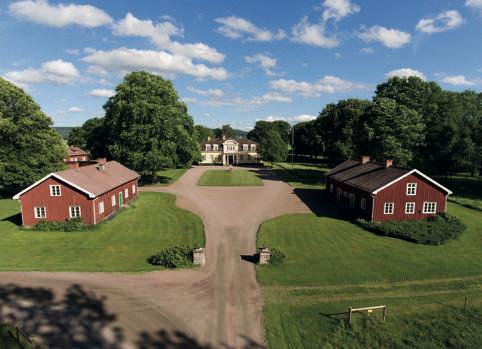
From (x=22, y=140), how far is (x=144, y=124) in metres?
16.9

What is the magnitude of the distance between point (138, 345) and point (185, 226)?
696 inches

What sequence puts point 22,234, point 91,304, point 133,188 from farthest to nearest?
point 133,188 < point 22,234 < point 91,304

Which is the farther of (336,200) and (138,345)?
(336,200)

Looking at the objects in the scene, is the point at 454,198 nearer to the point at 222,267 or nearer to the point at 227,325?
the point at 222,267

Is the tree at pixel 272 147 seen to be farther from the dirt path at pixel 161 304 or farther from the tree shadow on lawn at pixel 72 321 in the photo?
the tree shadow on lawn at pixel 72 321

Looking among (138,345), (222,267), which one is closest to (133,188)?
(222,267)

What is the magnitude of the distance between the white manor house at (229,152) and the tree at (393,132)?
167 ft

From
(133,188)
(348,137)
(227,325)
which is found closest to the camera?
(227,325)

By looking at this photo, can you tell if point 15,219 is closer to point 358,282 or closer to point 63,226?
point 63,226

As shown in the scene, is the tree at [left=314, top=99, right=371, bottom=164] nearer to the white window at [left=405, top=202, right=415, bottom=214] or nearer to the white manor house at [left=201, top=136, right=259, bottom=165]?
the white manor house at [left=201, top=136, right=259, bottom=165]

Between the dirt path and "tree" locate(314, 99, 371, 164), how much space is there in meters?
51.5

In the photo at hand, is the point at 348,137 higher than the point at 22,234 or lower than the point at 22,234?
higher

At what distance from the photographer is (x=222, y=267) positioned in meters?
21.7

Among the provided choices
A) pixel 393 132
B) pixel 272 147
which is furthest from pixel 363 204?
pixel 272 147
